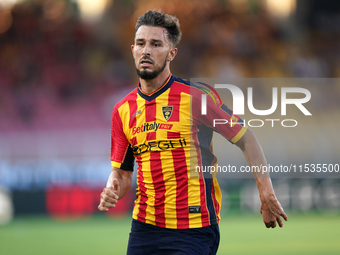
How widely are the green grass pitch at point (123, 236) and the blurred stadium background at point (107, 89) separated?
71mm

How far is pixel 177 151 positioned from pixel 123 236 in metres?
5.36

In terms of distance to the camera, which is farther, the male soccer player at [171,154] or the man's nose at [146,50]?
the man's nose at [146,50]

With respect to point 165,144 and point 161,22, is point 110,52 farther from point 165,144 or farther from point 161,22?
point 165,144

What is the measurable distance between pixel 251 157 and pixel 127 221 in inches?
263

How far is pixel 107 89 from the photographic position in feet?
40.8

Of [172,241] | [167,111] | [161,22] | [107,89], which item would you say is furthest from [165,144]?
[107,89]

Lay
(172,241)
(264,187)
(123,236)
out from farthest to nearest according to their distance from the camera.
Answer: (123,236) < (172,241) < (264,187)

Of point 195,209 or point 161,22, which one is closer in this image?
point 195,209

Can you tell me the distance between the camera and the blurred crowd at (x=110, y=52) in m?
12.1

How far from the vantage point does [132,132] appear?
3.23m

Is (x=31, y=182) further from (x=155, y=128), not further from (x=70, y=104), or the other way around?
(x=155, y=128)

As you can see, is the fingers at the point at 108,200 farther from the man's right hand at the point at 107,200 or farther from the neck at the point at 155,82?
the neck at the point at 155,82

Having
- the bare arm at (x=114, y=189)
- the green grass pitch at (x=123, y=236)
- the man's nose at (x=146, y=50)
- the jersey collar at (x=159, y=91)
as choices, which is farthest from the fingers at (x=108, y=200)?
the green grass pitch at (x=123, y=236)


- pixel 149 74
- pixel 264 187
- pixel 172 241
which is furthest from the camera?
pixel 149 74
